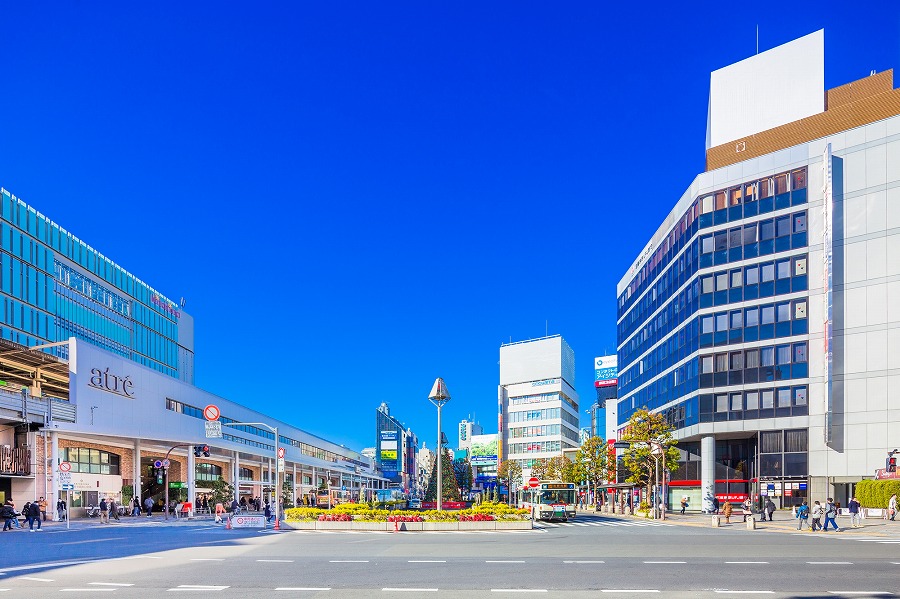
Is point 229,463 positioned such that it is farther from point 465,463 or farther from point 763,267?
point 465,463

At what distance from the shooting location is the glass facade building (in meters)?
76.5

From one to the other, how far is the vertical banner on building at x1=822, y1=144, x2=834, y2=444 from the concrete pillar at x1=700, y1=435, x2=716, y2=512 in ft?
34.3

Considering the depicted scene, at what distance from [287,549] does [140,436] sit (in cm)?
4167

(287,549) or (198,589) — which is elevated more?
(198,589)

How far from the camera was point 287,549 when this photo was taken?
Result: 26.8 metres

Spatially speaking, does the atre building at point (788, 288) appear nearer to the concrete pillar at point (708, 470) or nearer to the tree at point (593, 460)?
the concrete pillar at point (708, 470)

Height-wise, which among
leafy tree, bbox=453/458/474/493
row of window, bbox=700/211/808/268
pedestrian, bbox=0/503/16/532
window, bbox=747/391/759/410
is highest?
row of window, bbox=700/211/808/268

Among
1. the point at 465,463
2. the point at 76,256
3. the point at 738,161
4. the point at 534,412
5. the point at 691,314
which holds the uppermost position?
the point at 738,161

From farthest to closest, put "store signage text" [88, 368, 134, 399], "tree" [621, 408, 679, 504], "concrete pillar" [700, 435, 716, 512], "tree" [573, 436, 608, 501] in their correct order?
1. "tree" [573, 436, 608, 501]
2. "concrete pillar" [700, 435, 716, 512]
3. "tree" [621, 408, 679, 504]
4. "store signage text" [88, 368, 134, 399]

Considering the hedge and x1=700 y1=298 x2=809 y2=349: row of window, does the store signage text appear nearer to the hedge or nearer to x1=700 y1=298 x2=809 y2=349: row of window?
x1=700 y1=298 x2=809 y2=349: row of window

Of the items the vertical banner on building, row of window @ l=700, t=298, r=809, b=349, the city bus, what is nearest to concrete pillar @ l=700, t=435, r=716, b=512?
row of window @ l=700, t=298, r=809, b=349

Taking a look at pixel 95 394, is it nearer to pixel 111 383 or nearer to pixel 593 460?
pixel 111 383

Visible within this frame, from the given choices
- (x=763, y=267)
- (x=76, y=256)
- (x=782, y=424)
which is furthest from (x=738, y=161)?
(x=76, y=256)

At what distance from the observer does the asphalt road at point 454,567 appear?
53.9 feet
